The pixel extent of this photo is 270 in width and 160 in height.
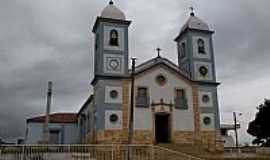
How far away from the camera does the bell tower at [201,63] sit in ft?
94.8

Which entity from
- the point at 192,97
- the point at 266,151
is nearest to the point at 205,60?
the point at 192,97

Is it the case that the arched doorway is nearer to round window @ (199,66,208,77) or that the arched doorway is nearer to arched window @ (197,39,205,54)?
round window @ (199,66,208,77)

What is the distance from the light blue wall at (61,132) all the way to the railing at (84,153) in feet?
61.9

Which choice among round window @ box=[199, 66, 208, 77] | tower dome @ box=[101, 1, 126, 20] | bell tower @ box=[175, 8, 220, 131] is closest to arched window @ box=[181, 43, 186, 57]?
bell tower @ box=[175, 8, 220, 131]

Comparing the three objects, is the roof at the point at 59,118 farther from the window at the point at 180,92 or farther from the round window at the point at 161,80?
the window at the point at 180,92

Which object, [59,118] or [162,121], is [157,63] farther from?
[59,118]

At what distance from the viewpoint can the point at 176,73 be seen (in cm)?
2930

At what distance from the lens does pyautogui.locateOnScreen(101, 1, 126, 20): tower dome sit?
2912cm

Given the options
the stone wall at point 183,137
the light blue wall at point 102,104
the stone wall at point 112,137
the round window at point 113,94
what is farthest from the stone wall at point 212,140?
the round window at point 113,94

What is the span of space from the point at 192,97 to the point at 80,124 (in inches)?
526

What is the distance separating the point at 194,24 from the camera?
3144 centimetres

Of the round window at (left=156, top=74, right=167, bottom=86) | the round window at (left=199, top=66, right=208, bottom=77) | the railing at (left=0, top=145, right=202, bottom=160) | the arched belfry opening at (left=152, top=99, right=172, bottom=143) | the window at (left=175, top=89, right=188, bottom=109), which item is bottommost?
the railing at (left=0, top=145, right=202, bottom=160)

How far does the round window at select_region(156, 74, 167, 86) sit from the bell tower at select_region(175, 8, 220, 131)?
223cm

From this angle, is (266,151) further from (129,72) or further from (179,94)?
(129,72)
